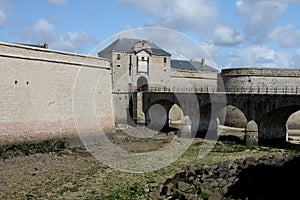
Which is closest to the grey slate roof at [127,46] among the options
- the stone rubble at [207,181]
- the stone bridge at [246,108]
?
the stone bridge at [246,108]

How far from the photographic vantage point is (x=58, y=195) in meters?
9.88

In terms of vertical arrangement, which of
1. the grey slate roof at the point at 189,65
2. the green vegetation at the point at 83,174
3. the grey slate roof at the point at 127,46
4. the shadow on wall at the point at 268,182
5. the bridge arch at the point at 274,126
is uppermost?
the grey slate roof at the point at 127,46

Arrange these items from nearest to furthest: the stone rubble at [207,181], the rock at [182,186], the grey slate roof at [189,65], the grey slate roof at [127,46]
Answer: the stone rubble at [207,181] < the rock at [182,186] < the grey slate roof at [127,46] < the grey slate roof at [189,65]

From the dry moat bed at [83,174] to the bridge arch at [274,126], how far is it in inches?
49.5

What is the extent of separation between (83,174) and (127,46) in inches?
693

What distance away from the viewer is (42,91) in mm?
17578

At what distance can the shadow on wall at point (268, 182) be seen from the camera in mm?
9047

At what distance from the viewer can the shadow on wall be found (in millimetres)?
9047

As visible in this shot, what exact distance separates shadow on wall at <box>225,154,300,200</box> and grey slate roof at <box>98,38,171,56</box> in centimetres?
1863

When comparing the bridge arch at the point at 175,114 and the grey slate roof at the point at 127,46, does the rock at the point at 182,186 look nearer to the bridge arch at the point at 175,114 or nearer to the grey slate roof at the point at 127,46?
the grey slate roof at the point at 127,46

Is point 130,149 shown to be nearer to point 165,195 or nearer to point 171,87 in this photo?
point 165,195

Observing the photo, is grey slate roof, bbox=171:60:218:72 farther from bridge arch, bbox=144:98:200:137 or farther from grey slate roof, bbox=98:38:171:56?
bridge arch, bbox=144:98:200:137

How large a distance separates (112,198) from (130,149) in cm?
763

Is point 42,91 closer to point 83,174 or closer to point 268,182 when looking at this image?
point 83,174
